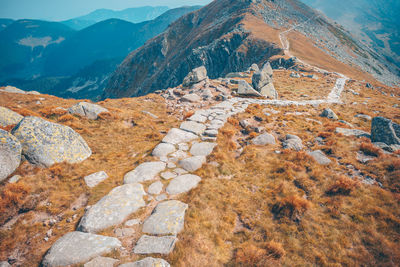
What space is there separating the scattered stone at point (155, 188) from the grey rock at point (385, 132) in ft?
50.3

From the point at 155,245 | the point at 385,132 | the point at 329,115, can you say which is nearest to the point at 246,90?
the point at 329,115

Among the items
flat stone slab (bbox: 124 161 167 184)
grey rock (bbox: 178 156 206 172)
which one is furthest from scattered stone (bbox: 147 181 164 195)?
grey rock (bbox: 178 156 206 172)

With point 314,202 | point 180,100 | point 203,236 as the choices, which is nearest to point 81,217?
point 203,236

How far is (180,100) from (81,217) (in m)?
16.2

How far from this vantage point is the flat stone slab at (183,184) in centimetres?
741

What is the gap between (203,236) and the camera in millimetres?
5594

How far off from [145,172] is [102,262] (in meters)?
4.00

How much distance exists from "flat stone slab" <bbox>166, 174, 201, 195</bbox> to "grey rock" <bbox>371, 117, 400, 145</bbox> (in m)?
13.6

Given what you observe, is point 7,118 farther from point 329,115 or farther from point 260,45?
point 260,45

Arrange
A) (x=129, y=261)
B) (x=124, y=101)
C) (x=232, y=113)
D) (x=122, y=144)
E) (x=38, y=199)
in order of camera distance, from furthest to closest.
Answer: (x=124, y=101), (x=232, y=113), (x=122, y=144), (x=38, y=199), (x=129, y=261)

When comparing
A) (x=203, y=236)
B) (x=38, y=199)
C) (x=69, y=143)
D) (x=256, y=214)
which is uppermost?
(x=69, y=143)

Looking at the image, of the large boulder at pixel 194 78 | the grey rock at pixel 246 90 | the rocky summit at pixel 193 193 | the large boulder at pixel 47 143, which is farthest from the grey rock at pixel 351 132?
the large boulder at pixel 194 78

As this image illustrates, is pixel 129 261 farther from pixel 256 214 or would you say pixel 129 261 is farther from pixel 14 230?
pixel 256 214

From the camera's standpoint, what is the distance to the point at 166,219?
5863 mm
